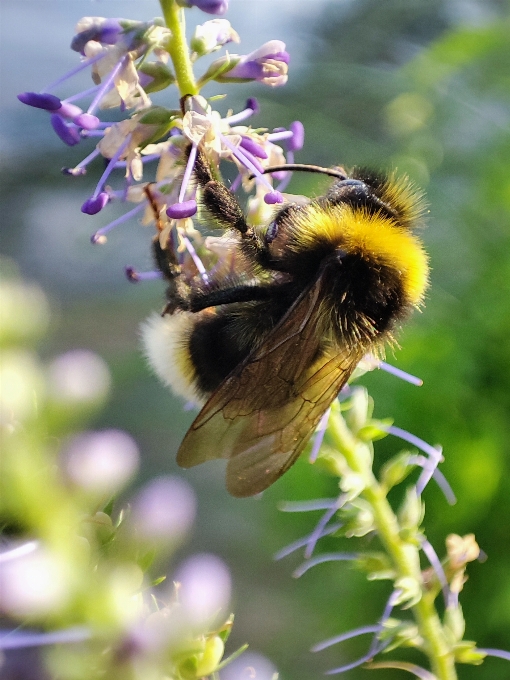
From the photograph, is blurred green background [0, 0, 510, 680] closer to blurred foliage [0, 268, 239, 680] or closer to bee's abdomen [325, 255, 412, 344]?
bee's abdomen [325, 255, 412, 344]

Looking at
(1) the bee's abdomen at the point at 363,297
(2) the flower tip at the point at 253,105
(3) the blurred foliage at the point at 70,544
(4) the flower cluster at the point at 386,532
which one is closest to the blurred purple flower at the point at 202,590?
(3) the blurred foliage at the point at 70,544

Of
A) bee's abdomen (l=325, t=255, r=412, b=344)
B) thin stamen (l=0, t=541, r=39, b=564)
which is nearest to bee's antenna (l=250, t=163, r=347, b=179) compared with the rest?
bee's abdomen (l=325, t=255, r=412, b=344)

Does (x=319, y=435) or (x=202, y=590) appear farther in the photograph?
(x=319, y=435)

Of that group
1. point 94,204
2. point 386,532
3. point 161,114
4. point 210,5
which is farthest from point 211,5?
point 386,532

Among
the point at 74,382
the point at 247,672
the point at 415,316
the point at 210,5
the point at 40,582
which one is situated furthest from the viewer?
the point at 415,316

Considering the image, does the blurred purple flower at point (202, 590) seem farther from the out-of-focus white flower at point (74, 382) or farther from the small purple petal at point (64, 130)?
the small purple petal at point (64, 130)

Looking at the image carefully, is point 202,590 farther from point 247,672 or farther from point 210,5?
point 210,5

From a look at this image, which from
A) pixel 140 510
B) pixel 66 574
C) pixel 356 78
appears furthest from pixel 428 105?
pixel 66 574
